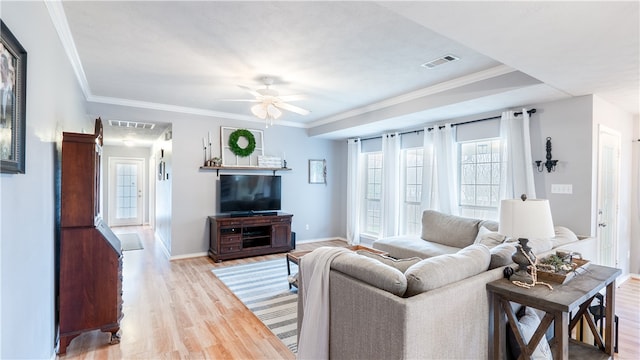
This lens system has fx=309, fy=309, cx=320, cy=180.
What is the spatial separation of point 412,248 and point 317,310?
2.41m

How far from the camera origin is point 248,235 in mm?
5477

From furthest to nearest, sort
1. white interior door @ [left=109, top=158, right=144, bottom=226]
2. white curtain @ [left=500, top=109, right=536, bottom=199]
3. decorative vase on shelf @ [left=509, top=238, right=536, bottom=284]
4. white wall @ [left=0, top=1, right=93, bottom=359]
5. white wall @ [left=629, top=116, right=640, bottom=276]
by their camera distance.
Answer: white interior door @ [left=109, top=158, right=144, bottom=226] → white wall @ [left=629, top=116, right=640, bottom=276] → white curtain @ [left=500, top=109, right=536, bottom=199] → decorative vase on shelf @ [left=509, top=238, right=536, bottom=284] → white wall @ [left=0, top=1, right=93, bottom=359]

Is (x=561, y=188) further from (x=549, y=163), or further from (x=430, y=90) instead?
(x=430, y=90)

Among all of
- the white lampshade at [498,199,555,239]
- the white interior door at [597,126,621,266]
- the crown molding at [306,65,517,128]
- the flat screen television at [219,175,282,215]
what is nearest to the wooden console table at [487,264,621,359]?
the white lampshade at [498,199,555,239]

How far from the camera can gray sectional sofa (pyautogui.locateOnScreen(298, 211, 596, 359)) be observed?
5.03 ft

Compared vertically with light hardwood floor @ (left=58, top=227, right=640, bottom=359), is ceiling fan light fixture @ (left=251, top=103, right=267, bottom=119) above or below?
above

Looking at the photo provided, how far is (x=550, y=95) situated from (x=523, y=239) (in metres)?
2.21

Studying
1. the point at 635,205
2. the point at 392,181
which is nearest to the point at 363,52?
the point at 392,181

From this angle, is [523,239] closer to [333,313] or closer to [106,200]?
[333,313]

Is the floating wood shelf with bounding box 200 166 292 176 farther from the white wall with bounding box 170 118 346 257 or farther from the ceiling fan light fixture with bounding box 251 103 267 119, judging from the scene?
the ceiling fan light fixture with bounding box 251 103 267 119

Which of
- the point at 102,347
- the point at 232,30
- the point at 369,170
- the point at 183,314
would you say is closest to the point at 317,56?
the point at 232,30

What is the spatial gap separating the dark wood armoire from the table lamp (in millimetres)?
3021

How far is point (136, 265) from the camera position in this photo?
193 inches

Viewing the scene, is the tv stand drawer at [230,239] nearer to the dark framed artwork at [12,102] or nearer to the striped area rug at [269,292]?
the striped area rug at [269,292]
